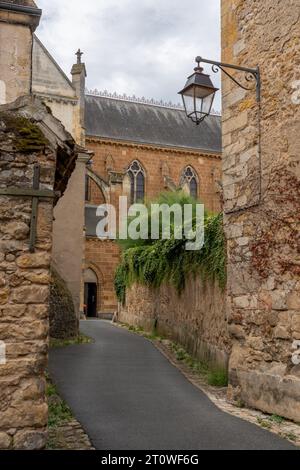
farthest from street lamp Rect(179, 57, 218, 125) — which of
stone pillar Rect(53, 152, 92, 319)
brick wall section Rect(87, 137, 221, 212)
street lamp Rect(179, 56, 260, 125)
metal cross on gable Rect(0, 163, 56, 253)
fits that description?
brick wall section Rect(87, 137, 221, 212)

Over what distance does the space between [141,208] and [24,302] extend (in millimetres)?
17026

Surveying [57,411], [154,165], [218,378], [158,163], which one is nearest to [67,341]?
[218,378]

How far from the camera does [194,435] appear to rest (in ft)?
18.5

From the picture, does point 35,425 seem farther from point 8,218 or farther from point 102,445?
point 8,218

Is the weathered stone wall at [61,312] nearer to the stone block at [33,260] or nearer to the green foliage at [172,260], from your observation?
the green foliage at [172,260]

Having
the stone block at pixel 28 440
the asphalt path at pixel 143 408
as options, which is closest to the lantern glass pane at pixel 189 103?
the asphalt path at pixel 143 408

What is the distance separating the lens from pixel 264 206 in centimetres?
728

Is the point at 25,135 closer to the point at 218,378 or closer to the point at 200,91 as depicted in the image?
the point at 200,91

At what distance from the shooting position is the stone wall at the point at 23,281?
442cm

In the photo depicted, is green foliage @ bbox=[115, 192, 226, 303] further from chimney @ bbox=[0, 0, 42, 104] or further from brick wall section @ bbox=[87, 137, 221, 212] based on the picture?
brick wall section @ bbox=[87, 137, 221, 212]

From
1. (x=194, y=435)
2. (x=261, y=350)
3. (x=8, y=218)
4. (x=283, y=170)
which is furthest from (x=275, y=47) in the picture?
(x=194, y=435)

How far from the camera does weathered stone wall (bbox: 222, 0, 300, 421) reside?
22.1ft

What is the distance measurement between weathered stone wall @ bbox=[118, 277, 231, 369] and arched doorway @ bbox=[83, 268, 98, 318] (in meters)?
13.5

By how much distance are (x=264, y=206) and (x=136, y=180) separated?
30279mm
